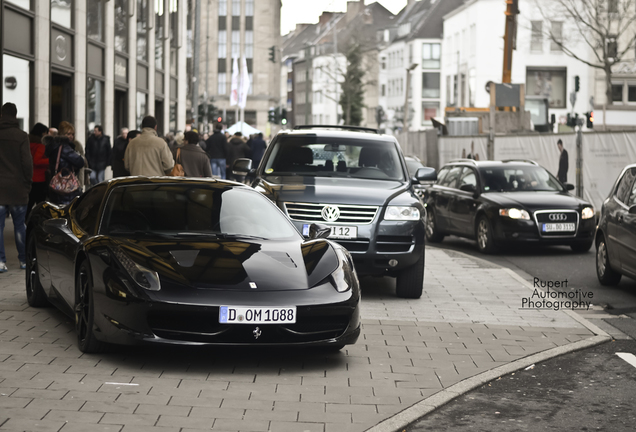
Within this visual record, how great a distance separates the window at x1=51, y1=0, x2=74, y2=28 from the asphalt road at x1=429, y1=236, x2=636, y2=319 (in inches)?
354

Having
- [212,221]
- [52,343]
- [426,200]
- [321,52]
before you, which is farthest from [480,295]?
[321,52]

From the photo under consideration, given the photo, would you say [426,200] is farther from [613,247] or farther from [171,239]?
[171,239]

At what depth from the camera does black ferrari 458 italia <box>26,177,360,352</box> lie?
6.54 metres

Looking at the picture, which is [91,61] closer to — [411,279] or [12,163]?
[12,163]

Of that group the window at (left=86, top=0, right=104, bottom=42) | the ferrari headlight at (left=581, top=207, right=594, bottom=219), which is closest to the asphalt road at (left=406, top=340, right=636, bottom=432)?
the ferrari headlight at (left=581, top=207, right=594, bottom=219)

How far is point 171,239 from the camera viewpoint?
7289 mm

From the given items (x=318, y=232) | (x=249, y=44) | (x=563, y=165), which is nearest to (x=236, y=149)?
(x=563, y=165)

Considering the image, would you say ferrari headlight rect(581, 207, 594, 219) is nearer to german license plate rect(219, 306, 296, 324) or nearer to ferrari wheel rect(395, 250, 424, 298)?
ferrari wheel rect(395, 250, 424, 298)

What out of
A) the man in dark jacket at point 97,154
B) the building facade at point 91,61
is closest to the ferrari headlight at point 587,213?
the building facade at point 91,61

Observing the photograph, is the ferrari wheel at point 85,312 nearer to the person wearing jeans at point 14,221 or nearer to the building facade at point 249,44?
the person wearing jeans at point 14,221

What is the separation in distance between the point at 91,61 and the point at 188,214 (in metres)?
17.5

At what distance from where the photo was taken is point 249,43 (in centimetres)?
10606

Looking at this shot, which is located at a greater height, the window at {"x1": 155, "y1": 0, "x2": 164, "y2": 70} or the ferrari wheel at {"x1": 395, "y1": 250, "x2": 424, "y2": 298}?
the window at {"x1": 155, "y1": 0, "x2": 164, "y2": 70}

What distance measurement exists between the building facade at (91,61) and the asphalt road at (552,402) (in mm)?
12502
